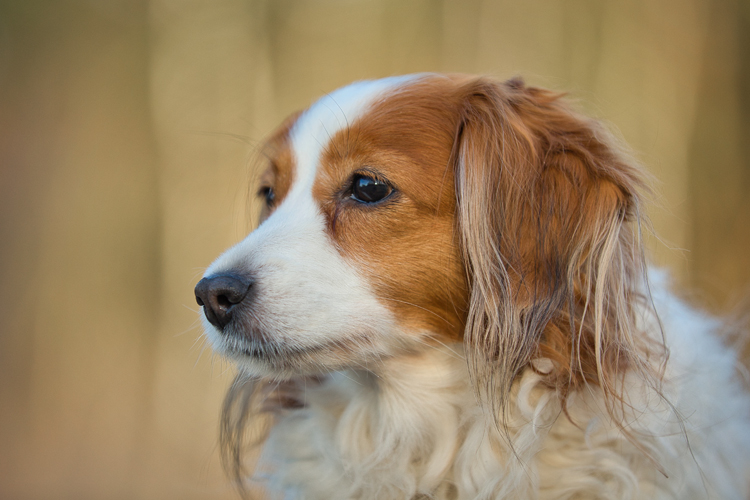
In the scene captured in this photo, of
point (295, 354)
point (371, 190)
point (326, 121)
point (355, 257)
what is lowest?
point (295, 354)

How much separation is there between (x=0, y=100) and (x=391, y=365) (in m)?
3.05

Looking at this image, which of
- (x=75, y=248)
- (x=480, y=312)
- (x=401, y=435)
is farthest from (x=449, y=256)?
(x=75, y=248)

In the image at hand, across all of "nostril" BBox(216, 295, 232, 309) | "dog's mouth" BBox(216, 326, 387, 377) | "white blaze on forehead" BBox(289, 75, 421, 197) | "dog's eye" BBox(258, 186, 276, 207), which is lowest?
"dog's mouth" BBox(216, 326, 387, 377)

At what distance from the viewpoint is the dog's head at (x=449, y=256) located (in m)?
1.19

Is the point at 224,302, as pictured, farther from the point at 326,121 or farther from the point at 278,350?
the point at 326,121

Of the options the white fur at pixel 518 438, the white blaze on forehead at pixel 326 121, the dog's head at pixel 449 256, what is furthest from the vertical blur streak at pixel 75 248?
the dog's head at pixel 449 256

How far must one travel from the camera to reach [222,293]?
1188mm

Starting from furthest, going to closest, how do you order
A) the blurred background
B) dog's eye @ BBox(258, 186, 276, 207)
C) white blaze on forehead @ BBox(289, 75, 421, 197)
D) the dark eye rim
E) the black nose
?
1. the blurred background
2. dog's eye @ BBox(258, 186, 276, 207)
3. white blaze on forehead @ BBox(289, 75, 421, 197)
4. the dark eye rim
5. the black nose

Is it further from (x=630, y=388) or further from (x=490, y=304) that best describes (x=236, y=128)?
(x=630, y=388)

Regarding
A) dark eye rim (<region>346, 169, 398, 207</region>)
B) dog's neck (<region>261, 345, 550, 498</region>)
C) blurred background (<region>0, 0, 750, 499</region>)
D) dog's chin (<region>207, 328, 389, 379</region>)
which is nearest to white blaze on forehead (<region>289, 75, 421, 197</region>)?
dark eye rim (<region>346, 169, 398, 207</region>)

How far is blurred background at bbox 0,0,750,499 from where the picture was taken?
9.96ft

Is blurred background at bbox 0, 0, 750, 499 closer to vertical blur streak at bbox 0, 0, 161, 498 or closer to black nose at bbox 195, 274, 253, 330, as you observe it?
vertical blur streak at bbox 0, 0, 161, 498

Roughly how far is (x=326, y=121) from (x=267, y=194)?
39 cm

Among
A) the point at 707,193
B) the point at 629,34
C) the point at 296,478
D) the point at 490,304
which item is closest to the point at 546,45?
the point at 629,34
